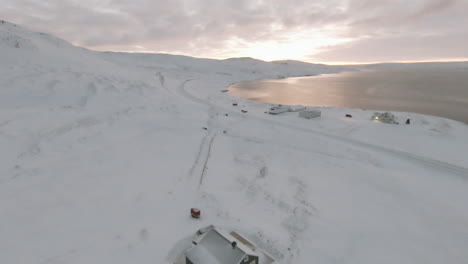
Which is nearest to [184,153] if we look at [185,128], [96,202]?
[185,128]

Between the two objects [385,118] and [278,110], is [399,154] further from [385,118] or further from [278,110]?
[278,110]

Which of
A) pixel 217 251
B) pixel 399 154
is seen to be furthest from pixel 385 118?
pixel 217 251

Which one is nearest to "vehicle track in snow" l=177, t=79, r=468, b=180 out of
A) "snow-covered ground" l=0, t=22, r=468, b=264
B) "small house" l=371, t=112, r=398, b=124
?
"snow-covered ground" l=0, t=22, r=468, b=264

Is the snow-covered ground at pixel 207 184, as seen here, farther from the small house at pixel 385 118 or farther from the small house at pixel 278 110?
the small house at pixel 278 110

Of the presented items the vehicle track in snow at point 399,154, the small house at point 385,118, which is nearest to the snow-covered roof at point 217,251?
the vehicle track in snow at point 399,154

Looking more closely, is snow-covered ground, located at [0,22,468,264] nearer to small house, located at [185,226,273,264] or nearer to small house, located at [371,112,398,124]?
small house, located at [185,226,273,264]
